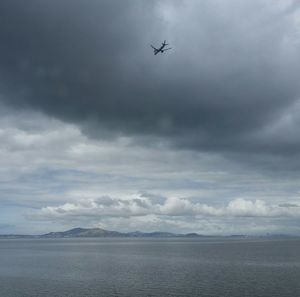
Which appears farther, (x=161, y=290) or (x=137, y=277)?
(x=137, y=277)

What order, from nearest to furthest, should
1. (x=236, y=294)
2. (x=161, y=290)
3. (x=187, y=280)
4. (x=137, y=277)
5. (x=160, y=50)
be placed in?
(x=160, y=50) → (x=236, y=294) → (x=161, y=290) → (x=187, y=280) → (x=137, y=277)

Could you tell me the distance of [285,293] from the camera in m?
120

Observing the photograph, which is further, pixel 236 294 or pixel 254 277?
pixel 254 277

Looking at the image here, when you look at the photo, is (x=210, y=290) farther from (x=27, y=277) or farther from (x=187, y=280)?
(x=27, y=277)

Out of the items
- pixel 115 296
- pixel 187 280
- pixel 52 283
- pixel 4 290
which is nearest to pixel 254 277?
pixel 187 280

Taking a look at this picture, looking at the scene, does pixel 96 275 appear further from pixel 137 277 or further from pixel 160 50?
pixel 160 50

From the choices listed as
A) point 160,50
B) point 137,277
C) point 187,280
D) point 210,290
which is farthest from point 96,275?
point 160,50

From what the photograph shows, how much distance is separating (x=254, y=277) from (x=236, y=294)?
38643 mm

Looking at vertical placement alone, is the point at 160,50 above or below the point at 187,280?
above

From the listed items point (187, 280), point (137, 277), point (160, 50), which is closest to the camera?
point (160, 50)

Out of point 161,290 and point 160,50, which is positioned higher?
point 160,50

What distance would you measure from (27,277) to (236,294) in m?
95.1

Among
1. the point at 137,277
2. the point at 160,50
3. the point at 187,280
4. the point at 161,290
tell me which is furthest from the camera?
the point at 137,277

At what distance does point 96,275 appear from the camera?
171 m
